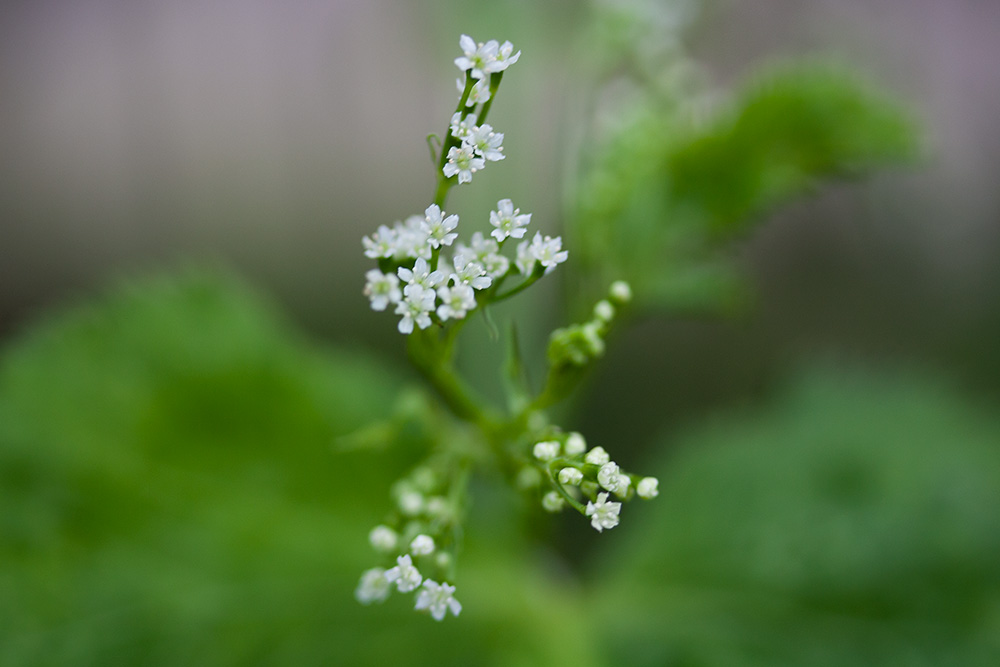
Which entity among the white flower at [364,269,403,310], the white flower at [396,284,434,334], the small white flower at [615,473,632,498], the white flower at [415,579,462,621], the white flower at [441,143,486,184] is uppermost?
the white flower at [441,143,486,184]

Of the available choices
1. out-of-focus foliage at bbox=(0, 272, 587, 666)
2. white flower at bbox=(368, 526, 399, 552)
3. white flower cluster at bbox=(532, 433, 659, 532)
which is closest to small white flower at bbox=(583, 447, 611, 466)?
white flower cluster at bbox=(532, 433, 659, 532)

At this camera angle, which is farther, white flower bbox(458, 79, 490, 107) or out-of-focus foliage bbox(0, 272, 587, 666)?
out-of-focus foliage bbox(0, 272, 587, 666)

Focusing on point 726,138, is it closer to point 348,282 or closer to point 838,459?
point 838,459

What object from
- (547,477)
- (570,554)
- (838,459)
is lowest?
(547,477)

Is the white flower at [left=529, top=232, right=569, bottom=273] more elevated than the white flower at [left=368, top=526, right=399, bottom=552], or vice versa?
the white flower at [left=529, top=232, right=569, bottom=273]

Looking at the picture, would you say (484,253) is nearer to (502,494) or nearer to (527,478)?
(527,478)

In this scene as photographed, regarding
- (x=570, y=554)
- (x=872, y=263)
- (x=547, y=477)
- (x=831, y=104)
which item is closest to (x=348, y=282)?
(x=570, y=554)

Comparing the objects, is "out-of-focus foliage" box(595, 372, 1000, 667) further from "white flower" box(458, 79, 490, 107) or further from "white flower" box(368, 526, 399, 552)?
"white flower" box(458, 79, 490, 107)
